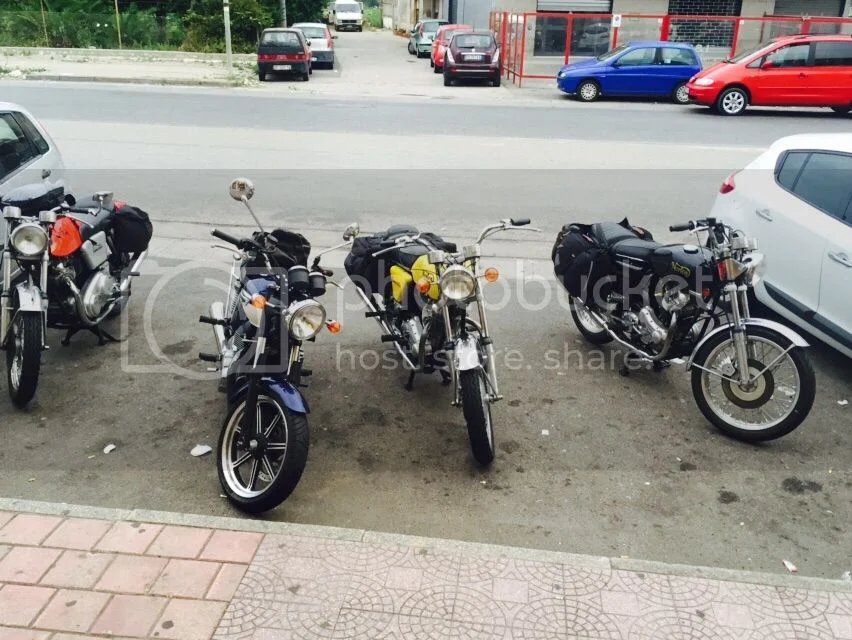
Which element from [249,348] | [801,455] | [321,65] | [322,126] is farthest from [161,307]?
[321,65]

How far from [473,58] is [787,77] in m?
9.07

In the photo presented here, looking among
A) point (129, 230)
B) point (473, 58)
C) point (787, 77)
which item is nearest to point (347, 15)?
point (473, 58)

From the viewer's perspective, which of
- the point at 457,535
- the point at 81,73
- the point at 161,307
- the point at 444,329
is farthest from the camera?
the point at 81,73

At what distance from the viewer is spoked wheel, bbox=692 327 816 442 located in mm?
4496

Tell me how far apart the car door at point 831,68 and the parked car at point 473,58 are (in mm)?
9126

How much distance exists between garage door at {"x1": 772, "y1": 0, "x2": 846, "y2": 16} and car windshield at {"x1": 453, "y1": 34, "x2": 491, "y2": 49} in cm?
1370

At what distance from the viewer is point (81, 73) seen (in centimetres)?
2334

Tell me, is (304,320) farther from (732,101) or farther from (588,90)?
(588,90)

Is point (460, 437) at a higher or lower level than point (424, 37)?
lower

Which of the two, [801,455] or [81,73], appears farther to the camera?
[81,73]

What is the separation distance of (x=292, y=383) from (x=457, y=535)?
1.21m

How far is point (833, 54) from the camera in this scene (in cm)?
1861

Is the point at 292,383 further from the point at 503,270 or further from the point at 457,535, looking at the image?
the point at 503,270

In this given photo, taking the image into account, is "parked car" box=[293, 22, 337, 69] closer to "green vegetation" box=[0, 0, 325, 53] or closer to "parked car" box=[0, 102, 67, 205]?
"green vegetation" box=[0, 0, 325, 53]
